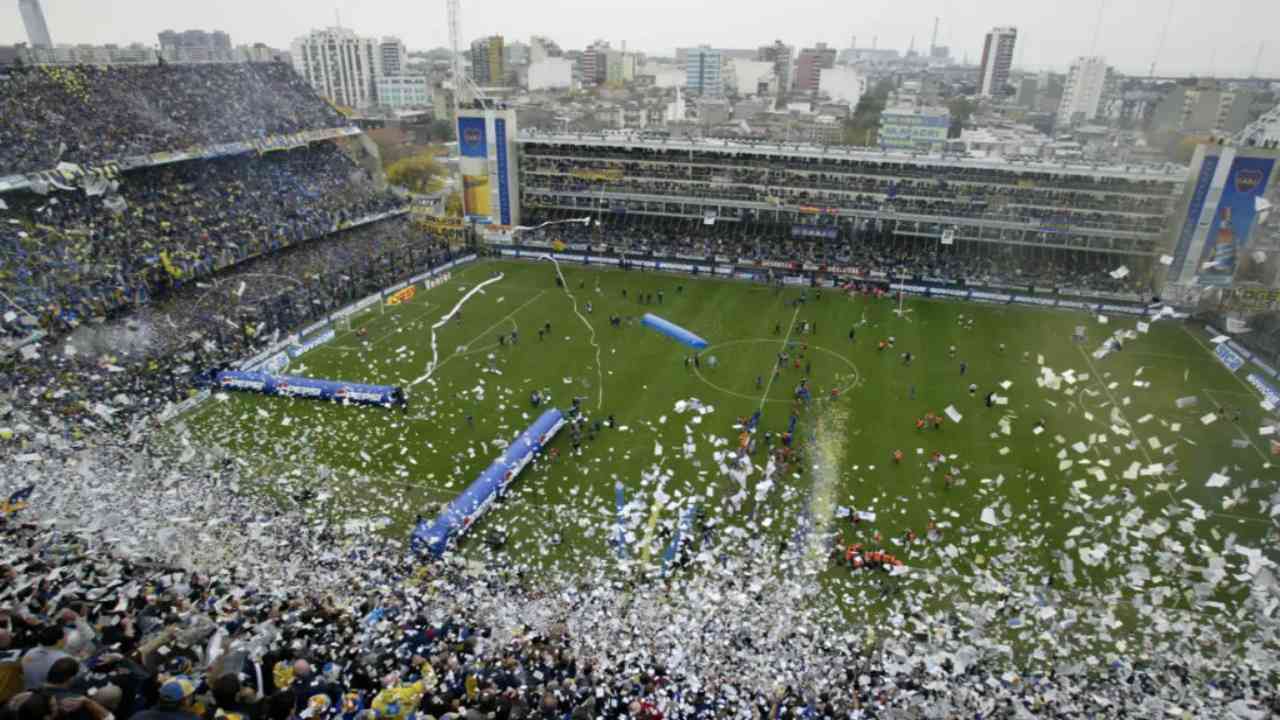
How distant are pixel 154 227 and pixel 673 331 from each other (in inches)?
1098

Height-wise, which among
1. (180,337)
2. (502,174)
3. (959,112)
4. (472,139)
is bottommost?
(180,337)

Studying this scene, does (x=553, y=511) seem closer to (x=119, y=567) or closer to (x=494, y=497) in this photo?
(x=494, y=497)

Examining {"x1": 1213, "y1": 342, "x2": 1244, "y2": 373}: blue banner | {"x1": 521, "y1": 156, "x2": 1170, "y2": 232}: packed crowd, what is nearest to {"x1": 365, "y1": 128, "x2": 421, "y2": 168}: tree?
{"x1": 521, "y1": 156, "x2": 1170, "y2": 232}: packed crowd

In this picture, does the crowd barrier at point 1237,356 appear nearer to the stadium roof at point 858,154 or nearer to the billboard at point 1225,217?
the billboard at point 1225,217

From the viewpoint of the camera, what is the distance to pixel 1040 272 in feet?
154

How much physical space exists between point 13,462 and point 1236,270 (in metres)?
55.6

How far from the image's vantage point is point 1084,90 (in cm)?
9650

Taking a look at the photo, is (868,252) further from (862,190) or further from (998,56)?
(998,56)

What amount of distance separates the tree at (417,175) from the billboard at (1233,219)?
63505mm

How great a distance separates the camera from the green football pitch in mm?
20688

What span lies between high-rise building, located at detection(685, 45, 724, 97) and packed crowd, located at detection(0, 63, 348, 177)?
10546 centimetres

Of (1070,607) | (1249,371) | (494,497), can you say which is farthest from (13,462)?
(1249,371)

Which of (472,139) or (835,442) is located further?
(472,139)

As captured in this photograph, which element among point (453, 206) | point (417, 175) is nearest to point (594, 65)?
point (417, 175)
